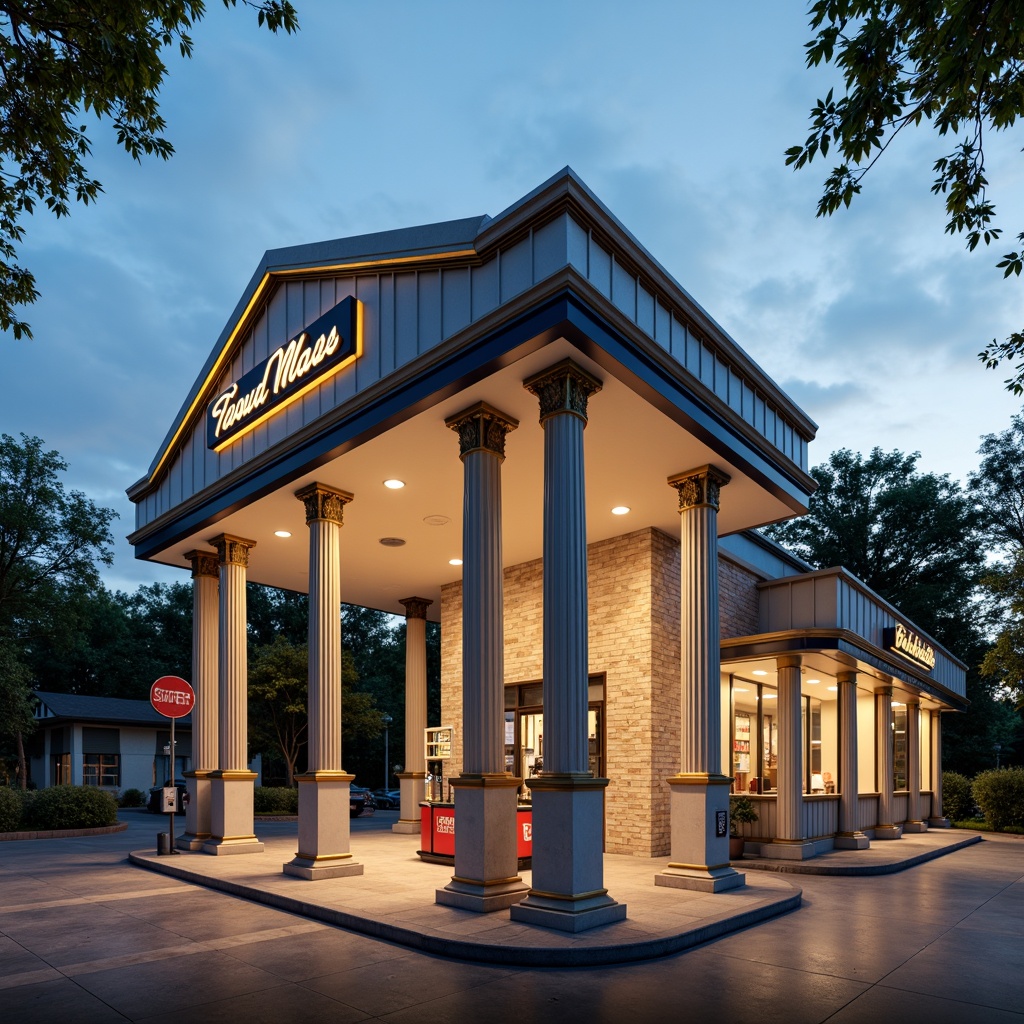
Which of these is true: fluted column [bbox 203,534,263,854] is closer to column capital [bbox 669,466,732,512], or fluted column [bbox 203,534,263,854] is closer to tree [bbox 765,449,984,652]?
column capital [bbox 669,466,732,512]

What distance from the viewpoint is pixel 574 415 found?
375 inches

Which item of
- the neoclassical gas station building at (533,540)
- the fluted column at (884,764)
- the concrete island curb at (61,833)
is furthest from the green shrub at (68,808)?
the fluted column at (884,764)

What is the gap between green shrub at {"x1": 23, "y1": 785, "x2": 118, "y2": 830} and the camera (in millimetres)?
22781

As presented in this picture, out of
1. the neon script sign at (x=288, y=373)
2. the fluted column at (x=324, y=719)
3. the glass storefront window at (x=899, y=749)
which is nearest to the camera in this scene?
the neon script sign at (x=288, y=373)

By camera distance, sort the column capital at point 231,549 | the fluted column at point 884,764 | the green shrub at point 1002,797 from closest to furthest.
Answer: the column capital at point 231,549
the fluted column at point 884,764
the green shrub at point 1002,797

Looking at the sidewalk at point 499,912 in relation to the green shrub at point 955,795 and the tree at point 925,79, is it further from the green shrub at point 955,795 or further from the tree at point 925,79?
the green shrub at point 955,795

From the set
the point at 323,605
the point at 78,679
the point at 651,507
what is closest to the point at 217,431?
the point at 323,605

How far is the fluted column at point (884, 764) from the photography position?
20.1 meters

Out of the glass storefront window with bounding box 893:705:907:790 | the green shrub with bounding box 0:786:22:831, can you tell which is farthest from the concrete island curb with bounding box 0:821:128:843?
the glass storefront window with bounding box 893:705:907:790

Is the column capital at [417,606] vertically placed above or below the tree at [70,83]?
below

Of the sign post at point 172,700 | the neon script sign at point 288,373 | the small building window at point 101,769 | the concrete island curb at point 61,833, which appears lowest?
the small building window at point 101,769

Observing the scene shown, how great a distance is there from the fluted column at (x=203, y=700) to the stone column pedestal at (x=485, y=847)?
761 cm

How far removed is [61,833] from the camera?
878 inches

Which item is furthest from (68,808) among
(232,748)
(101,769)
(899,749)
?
(899,749)
